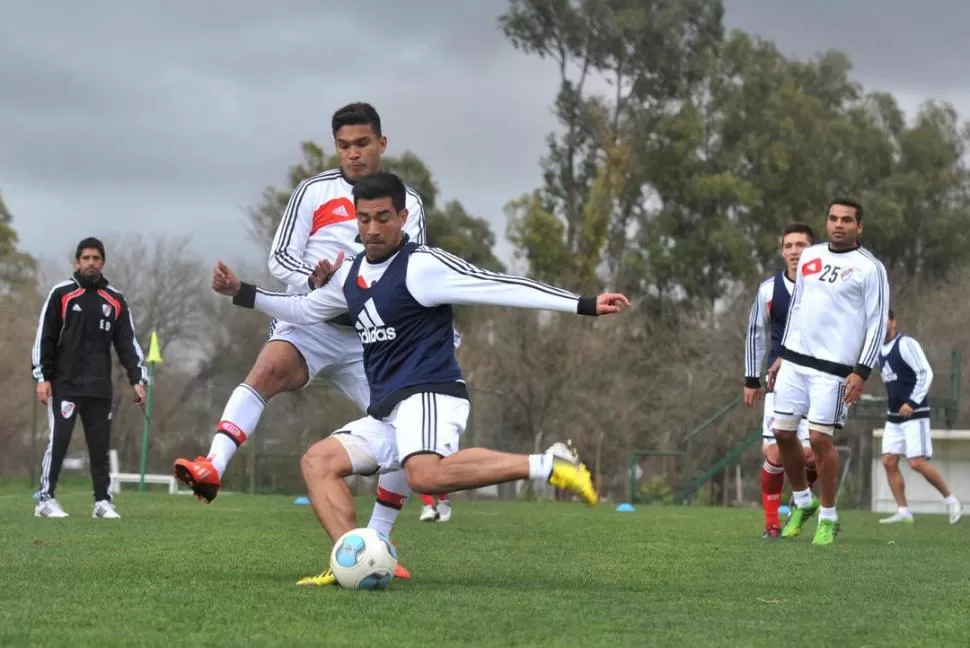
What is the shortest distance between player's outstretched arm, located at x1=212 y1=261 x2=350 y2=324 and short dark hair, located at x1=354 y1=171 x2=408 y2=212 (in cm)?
54

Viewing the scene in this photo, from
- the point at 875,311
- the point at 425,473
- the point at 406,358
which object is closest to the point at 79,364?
the point at 875,311

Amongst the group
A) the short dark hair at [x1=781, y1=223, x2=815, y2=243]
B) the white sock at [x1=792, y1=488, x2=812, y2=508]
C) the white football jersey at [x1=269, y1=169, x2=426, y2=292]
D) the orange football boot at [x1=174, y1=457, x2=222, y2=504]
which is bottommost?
the white sock at [x1=792, y1=488, x2=812, y2=508]

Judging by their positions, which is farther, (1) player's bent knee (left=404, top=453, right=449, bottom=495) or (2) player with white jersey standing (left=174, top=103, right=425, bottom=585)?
(2) player with white jersey standing (left=174, top=103, right=425, bottom=585)

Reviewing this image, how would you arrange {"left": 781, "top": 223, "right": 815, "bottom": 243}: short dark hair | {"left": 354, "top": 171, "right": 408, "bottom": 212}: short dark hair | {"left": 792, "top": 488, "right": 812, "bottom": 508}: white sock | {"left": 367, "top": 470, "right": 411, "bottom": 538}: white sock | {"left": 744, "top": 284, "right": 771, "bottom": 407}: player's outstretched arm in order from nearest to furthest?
{"left": 354, "top": 171, "right": 408, "bottom": 212}: short dark hair, {"left": 367, "top": 470, "right": 411, "bottom": 538}: white sock, {"left": 792, "top": 488, "right": 812, "bottom": 508}: white sock, {"left": 744, "top": 284, "right": 771, "bottom": 407}: player's outstretched arm, {"left": 781, "top": 223, "right": 815, "bottom": 243}: short dark hair

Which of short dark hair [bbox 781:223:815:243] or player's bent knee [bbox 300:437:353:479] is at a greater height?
short dark hair [bbox 781:223:815:243]

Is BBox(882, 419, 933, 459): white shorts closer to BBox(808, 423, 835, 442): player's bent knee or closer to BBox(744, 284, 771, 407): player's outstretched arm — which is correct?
BBox(744, 284, 771, 407): player's outstretched arm

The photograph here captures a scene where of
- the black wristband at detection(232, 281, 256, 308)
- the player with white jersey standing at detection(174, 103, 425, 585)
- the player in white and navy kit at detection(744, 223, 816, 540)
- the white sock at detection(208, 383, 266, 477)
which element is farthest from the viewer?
the player in white and navy kit at detection(744, 223, 816, 540)

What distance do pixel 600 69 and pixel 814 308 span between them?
35767mm

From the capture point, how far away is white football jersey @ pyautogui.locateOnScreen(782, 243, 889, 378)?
33.5ft

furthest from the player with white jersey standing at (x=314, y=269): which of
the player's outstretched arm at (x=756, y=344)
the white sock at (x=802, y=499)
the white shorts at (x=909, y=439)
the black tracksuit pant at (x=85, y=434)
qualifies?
the white shorts at (x=909, y=439)

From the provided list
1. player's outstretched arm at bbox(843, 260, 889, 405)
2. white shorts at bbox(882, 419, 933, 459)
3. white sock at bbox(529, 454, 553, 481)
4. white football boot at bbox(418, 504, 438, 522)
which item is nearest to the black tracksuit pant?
white football boot at bbox(418, 504, 438, 522)

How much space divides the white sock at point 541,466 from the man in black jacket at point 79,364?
707 centimetres

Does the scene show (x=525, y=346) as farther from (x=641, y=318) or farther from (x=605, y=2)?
(x=605, y=2)

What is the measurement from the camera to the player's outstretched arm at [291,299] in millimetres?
7074
